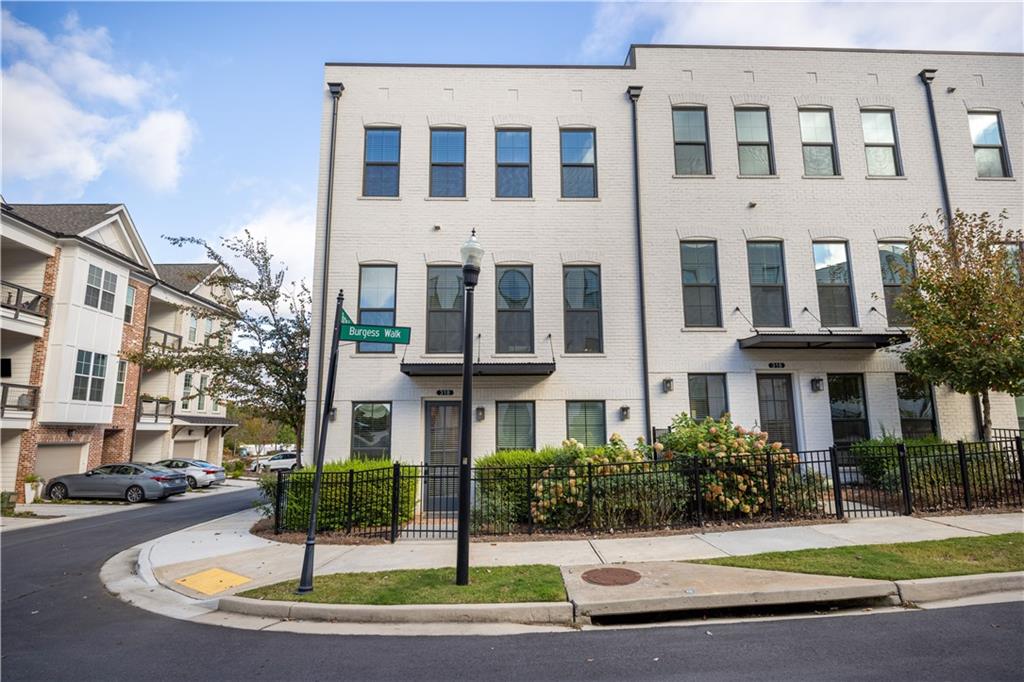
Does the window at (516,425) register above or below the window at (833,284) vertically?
below

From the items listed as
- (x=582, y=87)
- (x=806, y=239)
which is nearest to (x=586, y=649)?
(x=806, y=239)

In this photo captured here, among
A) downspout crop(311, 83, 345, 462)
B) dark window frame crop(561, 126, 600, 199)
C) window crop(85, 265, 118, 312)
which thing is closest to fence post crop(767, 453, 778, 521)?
dark window frame crop(561, 126, 600, 199)

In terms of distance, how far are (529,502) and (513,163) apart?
902 centimetres

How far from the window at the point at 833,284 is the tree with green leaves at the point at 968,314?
1524mm

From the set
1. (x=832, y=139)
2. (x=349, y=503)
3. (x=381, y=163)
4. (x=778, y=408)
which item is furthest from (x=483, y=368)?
(x=832, y=139)

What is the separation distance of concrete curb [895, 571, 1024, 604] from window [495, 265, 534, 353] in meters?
8.74

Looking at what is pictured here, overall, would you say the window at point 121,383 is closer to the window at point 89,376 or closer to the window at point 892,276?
the window at point 89,376

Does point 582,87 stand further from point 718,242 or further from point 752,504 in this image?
point 752,504

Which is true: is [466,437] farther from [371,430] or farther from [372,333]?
[371,430]

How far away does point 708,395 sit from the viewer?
1297cm

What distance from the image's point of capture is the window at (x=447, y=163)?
1393 cm

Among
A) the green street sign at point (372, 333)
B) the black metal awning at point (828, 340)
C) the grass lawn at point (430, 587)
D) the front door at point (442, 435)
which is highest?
the black metal awning at point (828, 340)

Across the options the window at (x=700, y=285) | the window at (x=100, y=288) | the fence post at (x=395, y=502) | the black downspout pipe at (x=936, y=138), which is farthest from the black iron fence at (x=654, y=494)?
the window at (x=100, y=288)

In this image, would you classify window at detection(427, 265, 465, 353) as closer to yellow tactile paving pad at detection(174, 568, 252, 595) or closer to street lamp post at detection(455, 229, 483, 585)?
street lamp post at detection(455, 229, 483, 585)
